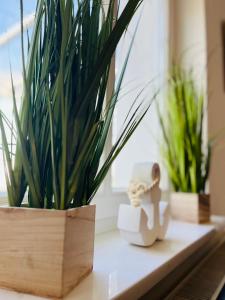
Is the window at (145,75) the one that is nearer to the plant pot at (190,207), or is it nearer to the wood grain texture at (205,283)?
the plant pot at (190,207)

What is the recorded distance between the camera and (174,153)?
134cm

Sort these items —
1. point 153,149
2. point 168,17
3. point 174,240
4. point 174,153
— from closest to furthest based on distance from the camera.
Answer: point 174,240 → point 174,153 → point 153,149 → point 168,17

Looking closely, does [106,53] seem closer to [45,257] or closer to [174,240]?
[45,257]

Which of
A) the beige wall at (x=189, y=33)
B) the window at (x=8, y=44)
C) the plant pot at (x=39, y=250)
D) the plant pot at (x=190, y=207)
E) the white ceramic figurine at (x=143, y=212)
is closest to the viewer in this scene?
the plant pot at (x=39, y=250)

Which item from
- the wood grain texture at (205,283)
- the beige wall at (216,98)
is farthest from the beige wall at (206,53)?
the wood grain texture at (205,283)

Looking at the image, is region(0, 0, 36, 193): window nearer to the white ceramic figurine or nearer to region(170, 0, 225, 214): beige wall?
the white ceramic figurine

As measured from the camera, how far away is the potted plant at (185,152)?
129 centimetres

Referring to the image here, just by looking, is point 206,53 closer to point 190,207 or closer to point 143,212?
point 190,207

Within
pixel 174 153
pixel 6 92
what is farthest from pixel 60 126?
pixel 174 153

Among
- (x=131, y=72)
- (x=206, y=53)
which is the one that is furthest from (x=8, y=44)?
(x=206, y=53)

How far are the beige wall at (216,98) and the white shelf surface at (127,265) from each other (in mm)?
769

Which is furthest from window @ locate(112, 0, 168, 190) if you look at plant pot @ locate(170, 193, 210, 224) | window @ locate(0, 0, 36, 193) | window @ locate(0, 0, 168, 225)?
window @ locate(0, 0, 36, 193)

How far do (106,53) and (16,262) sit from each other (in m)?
0.40

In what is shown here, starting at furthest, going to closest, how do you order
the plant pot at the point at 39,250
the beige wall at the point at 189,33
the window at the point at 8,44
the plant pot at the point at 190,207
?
the beige wall at the point at 189,33 → the plant pot at the point at 190,207 → the window at the point at 8,44 → the plant pot at the point at 39,250
